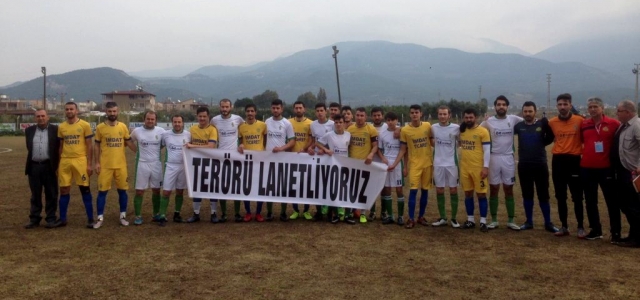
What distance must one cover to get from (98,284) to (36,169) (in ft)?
12.5

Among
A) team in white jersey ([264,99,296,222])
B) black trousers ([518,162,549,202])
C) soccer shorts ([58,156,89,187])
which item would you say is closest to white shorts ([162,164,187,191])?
soccer shorts ([58,156,89,187])

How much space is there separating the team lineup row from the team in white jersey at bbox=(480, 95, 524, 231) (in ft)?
0.05

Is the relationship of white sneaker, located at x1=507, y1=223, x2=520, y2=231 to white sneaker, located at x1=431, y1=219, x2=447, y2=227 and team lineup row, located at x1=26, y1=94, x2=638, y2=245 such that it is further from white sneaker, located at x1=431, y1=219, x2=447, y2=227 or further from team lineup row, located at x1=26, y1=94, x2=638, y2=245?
white sneaker, located at x1=431, y1=219, x2=447, y2=227

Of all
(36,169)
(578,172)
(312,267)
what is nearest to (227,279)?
(312,267)

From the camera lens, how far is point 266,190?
872 cm

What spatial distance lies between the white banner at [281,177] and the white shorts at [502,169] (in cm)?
185

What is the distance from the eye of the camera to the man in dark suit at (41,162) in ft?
26.7

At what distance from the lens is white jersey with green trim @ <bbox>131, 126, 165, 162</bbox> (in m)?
8.35

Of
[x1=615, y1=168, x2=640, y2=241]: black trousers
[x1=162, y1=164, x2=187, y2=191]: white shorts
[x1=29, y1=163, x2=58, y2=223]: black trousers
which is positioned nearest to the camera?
[x1=615, y1=168, x2=640, y2=241]: black trousers

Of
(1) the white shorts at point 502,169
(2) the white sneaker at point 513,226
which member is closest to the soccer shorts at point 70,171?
(1) the white shorts at point 502,169

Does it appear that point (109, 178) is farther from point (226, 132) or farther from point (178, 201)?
point (226, 132)

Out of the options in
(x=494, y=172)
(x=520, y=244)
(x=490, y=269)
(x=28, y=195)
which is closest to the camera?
(x=490, y=269)

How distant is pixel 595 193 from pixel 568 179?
1.43 ft

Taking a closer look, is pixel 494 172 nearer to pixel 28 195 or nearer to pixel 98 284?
pixel 98 284
